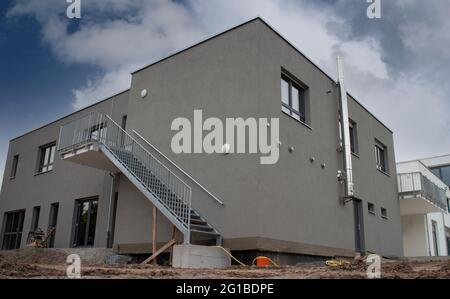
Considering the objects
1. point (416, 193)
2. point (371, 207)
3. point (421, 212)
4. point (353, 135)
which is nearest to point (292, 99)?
point (353, 135)

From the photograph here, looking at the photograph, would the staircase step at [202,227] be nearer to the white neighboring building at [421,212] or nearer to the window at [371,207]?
the window at [371,207]

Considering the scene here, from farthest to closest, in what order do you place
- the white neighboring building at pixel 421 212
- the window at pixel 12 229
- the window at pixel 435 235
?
1. the window at pixel 435 235
2. the white neighboring building at pixel 421 212
3. the window at pixel 12 229

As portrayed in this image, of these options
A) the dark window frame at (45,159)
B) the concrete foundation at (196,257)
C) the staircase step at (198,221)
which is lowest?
the concrete foundation at (196,257)

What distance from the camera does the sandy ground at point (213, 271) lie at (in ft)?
17.0

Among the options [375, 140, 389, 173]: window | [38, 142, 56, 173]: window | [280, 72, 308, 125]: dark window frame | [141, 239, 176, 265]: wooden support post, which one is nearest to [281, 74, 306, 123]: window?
[280, 72, 308, 125]: dark window frame

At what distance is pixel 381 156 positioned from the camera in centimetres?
1820

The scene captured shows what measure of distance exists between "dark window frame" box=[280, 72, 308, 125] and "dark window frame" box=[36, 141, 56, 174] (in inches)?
435

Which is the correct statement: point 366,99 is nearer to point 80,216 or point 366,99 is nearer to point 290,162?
point 290,162

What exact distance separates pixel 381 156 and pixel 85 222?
1266cm

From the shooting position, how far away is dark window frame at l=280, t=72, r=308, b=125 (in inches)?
460

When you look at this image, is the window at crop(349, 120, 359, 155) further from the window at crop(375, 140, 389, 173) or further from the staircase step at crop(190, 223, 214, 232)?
the staircase step at crop(190, 223, 214, 232)

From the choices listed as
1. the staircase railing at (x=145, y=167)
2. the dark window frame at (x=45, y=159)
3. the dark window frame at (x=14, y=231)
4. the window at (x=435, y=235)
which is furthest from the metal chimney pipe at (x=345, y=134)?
the dark window frame at (x=14, y=231)

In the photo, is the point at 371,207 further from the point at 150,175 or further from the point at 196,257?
the point at 196,257

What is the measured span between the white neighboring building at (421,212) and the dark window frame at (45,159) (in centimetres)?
1561
